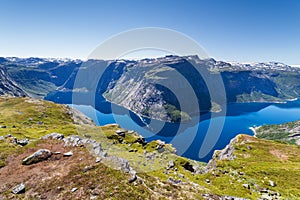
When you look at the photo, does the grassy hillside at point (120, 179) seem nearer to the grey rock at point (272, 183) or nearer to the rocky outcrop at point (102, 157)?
the grey rock at point (272, 183)

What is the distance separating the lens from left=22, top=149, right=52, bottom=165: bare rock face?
116 ft

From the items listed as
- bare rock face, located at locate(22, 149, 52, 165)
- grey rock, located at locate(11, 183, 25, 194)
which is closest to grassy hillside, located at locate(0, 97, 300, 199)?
grey rock, located at locate(11, 183, 25, 194)

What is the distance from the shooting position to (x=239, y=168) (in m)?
63.7

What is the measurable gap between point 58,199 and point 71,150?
1367 centimetres

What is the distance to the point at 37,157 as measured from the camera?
118ft

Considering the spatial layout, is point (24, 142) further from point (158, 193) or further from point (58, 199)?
point (158, 193)

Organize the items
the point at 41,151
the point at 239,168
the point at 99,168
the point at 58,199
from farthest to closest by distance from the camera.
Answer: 1. the point at 239,168
2. the point at 41,151
3. the point at 99,168
4. the point at 58,199

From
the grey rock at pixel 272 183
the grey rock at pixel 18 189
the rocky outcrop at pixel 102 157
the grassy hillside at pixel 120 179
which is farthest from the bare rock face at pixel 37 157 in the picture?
the grey rock at pixel 272 183

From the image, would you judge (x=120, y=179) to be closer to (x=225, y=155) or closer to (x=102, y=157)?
(x=102, y=157)

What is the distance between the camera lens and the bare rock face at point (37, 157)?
35312 millimetres

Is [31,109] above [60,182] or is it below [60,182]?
below

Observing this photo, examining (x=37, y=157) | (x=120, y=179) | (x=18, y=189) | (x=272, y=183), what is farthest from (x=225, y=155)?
(x=18, y=189)

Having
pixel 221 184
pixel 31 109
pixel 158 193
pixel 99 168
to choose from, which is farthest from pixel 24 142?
pixel 31 109

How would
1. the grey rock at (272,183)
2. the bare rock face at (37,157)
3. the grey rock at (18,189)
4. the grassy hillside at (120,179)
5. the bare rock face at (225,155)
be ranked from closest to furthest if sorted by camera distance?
the grassy hillside at (120,179)
the grey rock at (18,189)
the bare rock face at (37,157)
the grey rock at (272,183)
the bare rock face at (225,155)
